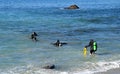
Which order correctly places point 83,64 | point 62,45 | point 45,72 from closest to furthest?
1. point 45,72
2. point 83,64
3. point 62,45

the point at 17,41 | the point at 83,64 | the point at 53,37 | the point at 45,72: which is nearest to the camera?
the point at 45,72

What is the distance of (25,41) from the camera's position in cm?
3525

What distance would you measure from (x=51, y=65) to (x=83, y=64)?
2.49 m

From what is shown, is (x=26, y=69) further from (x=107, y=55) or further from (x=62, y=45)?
(x=62, y=45)

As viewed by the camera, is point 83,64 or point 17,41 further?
point 17,41

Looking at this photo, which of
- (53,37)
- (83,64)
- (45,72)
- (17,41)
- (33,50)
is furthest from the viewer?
(53,37)

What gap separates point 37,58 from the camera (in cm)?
2678

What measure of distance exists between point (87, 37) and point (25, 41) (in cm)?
688

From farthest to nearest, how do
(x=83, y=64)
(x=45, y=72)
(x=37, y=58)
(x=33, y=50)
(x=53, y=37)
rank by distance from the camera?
(x=53, y=37) → (x=33, y=50) → (x=37, y=58) → (x=83, y=64) → (x=45, y=72)

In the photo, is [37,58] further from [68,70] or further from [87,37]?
[87,37]

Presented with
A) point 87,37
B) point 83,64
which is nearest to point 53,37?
point 87,37

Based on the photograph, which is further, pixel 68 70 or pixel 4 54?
pixel 4 54

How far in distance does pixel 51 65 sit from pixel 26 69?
5.10 feet

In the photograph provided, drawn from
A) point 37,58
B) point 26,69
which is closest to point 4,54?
point 37,58
